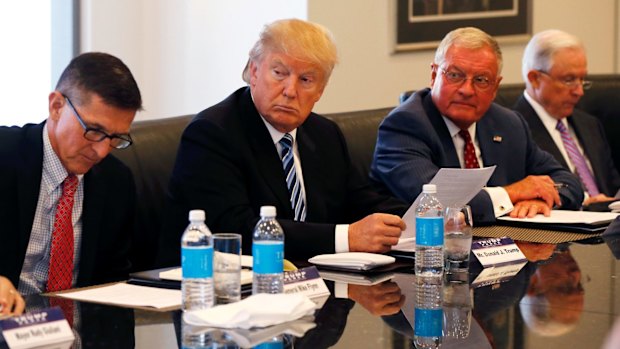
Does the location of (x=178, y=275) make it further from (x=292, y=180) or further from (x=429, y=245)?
(x=292, y=180)

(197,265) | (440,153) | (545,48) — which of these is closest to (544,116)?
(545,48)

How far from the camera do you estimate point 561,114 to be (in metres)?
6.10

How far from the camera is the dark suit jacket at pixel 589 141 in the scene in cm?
598

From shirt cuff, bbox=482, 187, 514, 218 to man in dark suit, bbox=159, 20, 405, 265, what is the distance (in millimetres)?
553

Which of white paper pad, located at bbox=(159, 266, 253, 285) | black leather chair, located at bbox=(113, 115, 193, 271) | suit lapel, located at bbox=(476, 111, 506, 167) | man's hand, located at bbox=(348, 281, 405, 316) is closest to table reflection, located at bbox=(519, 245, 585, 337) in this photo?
man's hand, located at bbox=(348, 281, 405, 316)

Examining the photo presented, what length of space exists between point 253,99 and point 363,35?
297 centimetres

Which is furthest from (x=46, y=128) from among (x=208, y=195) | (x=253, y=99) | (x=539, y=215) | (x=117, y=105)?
(x=539, y=215)

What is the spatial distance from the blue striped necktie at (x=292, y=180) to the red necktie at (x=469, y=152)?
121 centimetres

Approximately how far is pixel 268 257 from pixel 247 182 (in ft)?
4.11

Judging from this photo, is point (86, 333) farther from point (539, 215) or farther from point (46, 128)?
point (539, 215)

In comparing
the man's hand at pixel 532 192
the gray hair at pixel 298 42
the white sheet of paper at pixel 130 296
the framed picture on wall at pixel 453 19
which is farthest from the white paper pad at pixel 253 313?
the framed picture on wall at pixel 453 19

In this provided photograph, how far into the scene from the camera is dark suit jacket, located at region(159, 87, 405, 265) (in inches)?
134

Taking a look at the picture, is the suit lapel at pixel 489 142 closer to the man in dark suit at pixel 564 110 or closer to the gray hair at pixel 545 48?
the man in dark suit at pixel 564 110

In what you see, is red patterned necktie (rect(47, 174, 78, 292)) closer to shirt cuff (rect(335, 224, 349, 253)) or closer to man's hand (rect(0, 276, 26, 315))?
man's hand (rect(0, 276, 26, 315))
